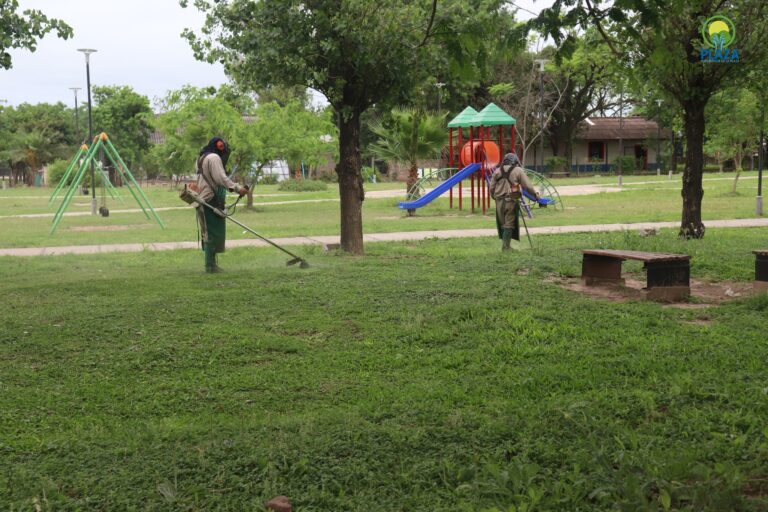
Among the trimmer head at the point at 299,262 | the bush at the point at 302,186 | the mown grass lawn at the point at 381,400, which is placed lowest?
the mown grass lawn at the point at 381,400

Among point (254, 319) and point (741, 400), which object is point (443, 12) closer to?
point (254, 319)

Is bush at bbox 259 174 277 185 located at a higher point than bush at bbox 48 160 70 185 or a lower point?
lower

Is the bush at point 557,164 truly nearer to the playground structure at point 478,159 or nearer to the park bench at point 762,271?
the playground structure at point 478,159

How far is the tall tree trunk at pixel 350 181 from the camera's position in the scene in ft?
41.8

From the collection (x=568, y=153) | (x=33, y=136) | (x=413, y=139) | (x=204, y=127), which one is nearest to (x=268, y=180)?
(x=568, y=153)

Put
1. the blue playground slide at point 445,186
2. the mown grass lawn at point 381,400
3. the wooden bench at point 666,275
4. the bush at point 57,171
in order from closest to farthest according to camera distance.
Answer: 1. the mown grass lawn at point 381,400
2. the wooden bench at point 666,275
3. the blue playground slide at point 445,186
4. the bush at point 57,171

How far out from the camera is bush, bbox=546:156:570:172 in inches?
2115

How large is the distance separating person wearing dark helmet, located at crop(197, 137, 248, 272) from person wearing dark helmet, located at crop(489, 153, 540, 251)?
167 inches

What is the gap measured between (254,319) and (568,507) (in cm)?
431

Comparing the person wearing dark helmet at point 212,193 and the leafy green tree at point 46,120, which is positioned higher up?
the leafy green tree at point 46,120

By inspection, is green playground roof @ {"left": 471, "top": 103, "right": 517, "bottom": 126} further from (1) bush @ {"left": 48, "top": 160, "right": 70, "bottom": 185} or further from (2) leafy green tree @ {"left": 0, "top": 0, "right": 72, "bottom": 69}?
(1) bush @ {"left": 48, "top": 160, "right": 70, "bottom": 185}

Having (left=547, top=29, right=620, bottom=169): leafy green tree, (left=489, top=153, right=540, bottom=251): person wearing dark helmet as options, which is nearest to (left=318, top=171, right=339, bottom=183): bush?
(left=547, top=29, right=620, bottom=169): leafy green tree

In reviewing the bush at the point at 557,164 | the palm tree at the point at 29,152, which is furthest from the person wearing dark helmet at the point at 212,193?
the palm tree at the point at 29,152

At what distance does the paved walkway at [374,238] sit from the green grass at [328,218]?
0.91m
